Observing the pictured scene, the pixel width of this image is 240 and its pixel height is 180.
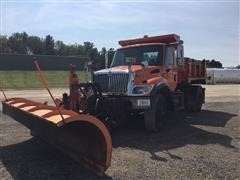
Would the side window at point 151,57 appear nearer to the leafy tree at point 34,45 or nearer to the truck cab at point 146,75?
the truck cab at point 146,75

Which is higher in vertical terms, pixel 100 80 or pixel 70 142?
pixel 100 80

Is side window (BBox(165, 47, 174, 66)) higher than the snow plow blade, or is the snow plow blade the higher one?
side window (BBox(165, 47, 174, 66))

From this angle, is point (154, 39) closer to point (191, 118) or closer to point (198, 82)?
point (191, 118)

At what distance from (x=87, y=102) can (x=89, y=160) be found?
11.4ft

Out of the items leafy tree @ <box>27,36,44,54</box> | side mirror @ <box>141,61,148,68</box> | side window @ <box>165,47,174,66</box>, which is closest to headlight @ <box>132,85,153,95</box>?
side mirror @ <box>141,61,148,68</box>

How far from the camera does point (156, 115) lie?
35.4ft

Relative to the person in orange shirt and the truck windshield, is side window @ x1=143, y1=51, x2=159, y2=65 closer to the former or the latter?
the truck windshield

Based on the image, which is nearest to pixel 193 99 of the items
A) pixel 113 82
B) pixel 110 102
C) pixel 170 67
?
pixel 170 67

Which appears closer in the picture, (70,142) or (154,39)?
(70,142)

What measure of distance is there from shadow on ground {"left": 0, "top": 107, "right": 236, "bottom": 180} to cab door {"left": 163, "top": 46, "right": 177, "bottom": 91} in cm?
120

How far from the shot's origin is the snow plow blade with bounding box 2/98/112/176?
6398 millimetres

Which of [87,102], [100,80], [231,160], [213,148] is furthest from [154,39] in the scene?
[231,160]

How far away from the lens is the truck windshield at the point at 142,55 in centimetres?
1190

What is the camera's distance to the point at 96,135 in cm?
673
